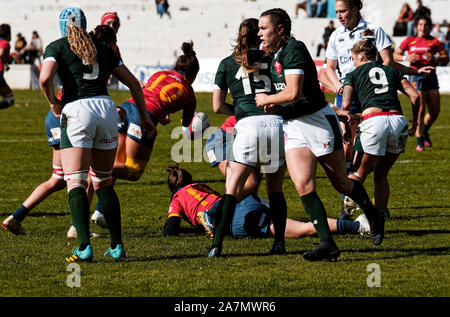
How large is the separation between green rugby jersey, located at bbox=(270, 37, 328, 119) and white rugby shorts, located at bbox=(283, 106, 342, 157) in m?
0.06

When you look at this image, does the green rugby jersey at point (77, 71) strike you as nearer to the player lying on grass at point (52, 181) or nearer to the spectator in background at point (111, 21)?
the player lying on grass at point (52, 181)

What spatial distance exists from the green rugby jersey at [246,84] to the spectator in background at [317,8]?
36.7 m

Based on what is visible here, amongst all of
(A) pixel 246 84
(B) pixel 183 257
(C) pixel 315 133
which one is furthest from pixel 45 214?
(C) pixel 315 133

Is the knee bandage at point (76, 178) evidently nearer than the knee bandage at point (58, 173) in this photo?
Yes

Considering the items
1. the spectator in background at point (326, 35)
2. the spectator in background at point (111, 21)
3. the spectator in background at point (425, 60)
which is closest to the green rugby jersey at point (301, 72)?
the spectator in background at point (111, 21)

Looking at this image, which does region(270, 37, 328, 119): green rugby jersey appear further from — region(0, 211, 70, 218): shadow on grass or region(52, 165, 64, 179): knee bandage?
region(0, 211, 70, 218): shadow on grass

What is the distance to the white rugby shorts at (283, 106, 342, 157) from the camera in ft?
21.7

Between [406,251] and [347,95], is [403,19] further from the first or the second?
[406,251]

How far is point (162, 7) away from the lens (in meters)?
46.0

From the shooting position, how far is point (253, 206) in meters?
7.93

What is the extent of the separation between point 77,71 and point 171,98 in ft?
7.38

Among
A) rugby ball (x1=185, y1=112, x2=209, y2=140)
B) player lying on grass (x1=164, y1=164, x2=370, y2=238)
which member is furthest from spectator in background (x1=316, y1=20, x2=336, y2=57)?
player lying on grass (x1=164, y1=164, x2=370, y2=238)

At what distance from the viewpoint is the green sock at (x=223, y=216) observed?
6.88m

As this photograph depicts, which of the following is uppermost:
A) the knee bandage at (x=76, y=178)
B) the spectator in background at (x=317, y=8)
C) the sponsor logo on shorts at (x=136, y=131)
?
the knee bandage at (x=76, y=178)
